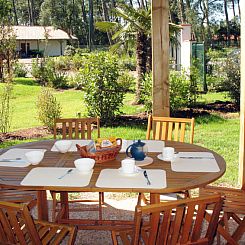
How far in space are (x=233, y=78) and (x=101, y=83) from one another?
9.33ft

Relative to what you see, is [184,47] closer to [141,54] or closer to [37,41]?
[141,54]

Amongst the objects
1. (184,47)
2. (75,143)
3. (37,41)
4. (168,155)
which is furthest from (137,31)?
(37,41)

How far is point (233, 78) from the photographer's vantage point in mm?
8016

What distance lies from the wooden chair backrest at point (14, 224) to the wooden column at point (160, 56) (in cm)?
230

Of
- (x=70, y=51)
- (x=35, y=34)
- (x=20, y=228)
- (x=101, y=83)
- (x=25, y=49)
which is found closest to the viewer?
(x=20, y=228)

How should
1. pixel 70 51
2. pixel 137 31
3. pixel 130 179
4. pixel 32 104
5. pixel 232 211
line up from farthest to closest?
pixel 70 51 → pixel 32 104 → pixel 137 31 → pixel 232 211 → pixel 130 179

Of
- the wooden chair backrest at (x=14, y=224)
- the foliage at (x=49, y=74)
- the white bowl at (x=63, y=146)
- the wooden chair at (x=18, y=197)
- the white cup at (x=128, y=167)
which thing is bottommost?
the wooden chair at (x=18, y=197)

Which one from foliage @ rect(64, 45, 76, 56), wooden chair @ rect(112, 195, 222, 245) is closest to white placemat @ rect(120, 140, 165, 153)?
wooden chair @ rect(112, 195, 222, 245)

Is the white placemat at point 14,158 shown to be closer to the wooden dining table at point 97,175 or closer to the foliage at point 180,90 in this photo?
the wooden dining table at point 97,175

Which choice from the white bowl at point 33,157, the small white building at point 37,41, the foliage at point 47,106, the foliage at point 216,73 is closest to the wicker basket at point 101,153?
the white bowl at point 33,157

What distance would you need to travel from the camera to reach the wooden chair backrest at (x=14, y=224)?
1834mm

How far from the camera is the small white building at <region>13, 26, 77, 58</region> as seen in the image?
19594 mm

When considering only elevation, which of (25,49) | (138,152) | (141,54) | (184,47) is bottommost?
(138,152)

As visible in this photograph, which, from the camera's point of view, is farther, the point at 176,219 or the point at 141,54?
the point at 141,54
